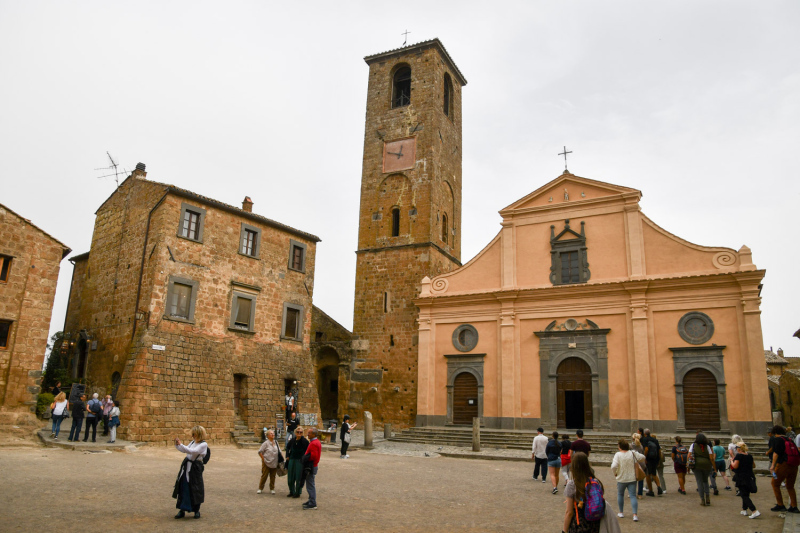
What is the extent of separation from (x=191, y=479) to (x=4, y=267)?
43.3 feet

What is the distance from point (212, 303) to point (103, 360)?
4286 millimetres

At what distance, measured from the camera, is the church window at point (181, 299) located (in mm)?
19906

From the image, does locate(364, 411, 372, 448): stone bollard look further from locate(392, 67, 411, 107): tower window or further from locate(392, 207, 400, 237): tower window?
locate(392, 67, 411, 107): tower window

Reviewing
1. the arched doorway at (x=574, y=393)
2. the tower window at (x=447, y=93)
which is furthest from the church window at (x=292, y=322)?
the tower window at (x=447, y=93)

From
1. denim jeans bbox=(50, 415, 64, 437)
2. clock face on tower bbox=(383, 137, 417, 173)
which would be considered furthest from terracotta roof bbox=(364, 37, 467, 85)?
denim jeans bbox=(50, 415, 64, 437)

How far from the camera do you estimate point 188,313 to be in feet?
67.0

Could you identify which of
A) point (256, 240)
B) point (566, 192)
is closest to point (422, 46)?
point (566, 192)

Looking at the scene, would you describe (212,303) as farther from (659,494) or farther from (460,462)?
(659,494)

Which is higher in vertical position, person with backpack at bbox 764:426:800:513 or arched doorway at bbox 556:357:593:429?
arched doorway at bbox 556:357:593:429

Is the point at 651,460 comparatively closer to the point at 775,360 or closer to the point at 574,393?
the point at 574,393

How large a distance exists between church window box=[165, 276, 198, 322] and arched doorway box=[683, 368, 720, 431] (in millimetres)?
18055

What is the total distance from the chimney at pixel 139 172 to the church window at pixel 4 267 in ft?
19.6

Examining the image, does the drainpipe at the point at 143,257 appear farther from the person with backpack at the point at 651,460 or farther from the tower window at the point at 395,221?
the person with backpack at the point at 651,460

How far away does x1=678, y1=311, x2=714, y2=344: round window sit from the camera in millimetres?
20953
